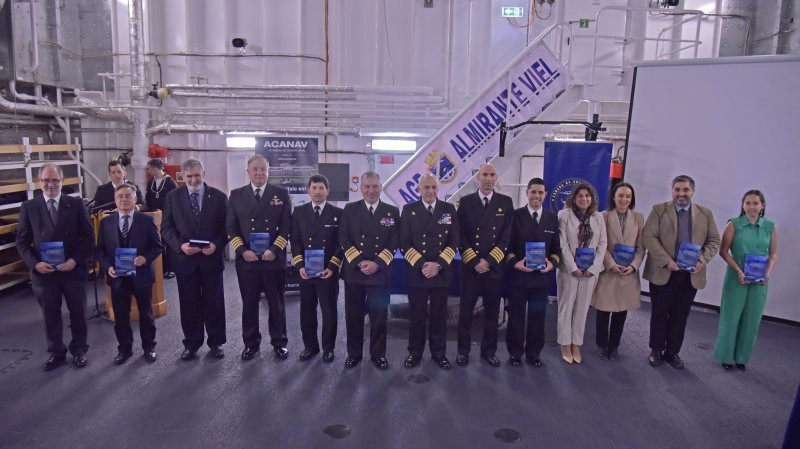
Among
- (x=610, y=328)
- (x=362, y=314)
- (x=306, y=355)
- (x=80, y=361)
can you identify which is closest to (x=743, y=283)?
(x=610, y=328)

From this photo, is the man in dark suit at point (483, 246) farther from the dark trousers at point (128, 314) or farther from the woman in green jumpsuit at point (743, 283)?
the dark trousers at point (128, 314)

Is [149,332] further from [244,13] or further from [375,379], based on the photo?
[244,13]

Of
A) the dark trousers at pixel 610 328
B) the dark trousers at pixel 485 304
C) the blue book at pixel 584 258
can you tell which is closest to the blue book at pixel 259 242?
the dark trousers at pixel 485 304

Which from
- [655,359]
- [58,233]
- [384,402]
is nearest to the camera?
[384,402]

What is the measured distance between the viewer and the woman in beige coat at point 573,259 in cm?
464

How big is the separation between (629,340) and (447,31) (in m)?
6.01

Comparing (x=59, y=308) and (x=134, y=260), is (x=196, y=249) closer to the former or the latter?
(x=134, y=260)

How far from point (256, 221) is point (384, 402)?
1965mm

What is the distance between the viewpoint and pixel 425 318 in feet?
15.4

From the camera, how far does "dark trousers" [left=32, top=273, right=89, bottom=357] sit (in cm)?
443

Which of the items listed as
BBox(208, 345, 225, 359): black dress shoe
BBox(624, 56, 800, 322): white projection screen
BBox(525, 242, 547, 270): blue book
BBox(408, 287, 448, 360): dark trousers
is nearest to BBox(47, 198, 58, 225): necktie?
BBox(208, 345, 225, 359): black dress shoe

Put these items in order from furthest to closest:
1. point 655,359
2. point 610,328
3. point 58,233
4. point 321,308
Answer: point 610,328
point 655,359
point 321,308
point 58,233

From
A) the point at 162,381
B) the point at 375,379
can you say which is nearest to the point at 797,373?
the point at 375,379

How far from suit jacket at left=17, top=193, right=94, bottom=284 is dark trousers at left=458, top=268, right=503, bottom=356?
11.6 feet
